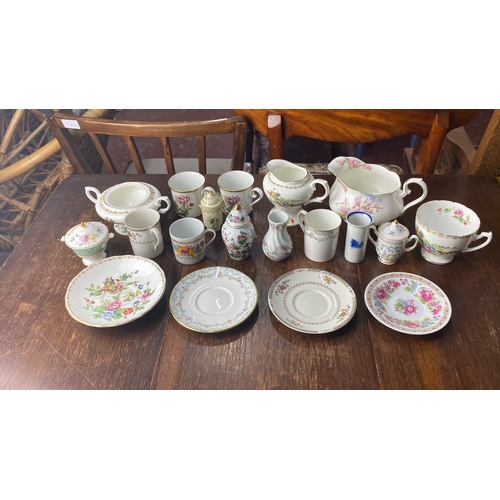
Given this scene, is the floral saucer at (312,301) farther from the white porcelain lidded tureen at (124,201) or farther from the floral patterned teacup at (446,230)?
the white porcelain lidded tureen at (124,201)

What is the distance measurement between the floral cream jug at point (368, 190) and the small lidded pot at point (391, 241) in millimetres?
53

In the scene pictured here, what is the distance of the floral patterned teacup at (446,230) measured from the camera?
3.12ft

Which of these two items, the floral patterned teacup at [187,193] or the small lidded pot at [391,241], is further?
the floral patterned teacup at [187,193]

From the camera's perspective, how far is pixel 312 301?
926 millimetres

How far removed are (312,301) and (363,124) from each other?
817 millimetres

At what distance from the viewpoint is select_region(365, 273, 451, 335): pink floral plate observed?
86 cm

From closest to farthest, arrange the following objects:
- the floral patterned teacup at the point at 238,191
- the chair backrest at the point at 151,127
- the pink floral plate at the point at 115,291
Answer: the pink floral plate at the point at 115,291 < the floral patterned teacup at the point at 238,191 < the chair backrest at the point at 151,127

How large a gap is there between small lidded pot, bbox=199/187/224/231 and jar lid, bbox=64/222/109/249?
0.25 meters

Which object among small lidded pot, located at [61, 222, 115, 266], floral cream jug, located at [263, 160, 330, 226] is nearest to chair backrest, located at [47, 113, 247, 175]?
floral cream jug, located at [263, 160, 330, 226]

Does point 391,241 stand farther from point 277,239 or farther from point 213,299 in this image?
point 213,299

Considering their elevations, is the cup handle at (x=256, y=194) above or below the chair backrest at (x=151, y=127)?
below

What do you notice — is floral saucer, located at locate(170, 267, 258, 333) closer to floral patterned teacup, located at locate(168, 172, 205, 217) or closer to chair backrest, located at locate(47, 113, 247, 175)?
floral patterned teacup, located at locate(168, 172, 205, 217)

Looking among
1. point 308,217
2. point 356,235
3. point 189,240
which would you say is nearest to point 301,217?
point 308,217

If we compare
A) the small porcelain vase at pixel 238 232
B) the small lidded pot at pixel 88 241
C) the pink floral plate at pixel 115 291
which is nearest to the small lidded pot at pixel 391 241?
the small porcelain vase at pixel 238 232
